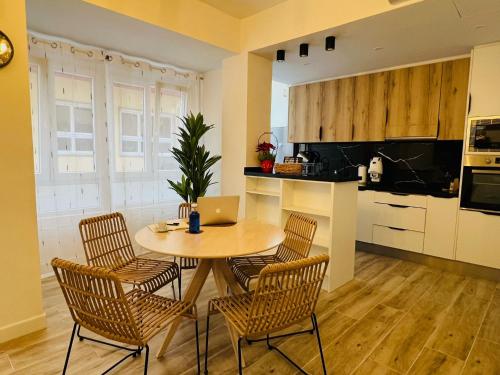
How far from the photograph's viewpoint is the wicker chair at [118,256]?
2.11m

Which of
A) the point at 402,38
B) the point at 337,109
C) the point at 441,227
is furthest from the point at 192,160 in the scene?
the point at 441,227

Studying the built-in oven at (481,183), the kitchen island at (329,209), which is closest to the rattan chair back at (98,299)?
the kitchen island at (329,209)

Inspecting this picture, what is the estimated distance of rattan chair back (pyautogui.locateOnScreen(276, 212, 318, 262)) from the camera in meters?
2.17

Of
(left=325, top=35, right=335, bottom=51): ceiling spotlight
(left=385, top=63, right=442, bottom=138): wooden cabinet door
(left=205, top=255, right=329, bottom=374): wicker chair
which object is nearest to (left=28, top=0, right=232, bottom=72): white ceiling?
(left=325, top=35, right=335, bottom=51): ceiling spotlight

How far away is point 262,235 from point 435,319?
162cm

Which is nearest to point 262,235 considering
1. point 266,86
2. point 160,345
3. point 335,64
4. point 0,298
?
point 160,345

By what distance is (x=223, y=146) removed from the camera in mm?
3967

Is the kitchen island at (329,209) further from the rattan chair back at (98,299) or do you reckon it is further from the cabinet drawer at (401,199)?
the rattan chair back at (98,299)

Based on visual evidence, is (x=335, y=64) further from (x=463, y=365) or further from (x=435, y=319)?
(x=463, y=365)

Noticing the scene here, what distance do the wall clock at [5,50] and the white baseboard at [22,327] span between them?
1.75 m

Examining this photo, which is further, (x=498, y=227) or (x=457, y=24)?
(x=498, y=227)

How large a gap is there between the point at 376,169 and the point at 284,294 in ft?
10.6

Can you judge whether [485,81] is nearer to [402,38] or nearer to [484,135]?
[484,135]

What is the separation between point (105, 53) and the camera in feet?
11.1
